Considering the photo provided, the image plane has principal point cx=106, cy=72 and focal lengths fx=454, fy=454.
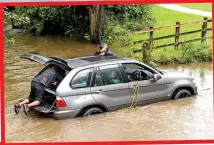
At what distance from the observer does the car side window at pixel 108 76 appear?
7.84 m

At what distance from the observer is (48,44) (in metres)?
16.8

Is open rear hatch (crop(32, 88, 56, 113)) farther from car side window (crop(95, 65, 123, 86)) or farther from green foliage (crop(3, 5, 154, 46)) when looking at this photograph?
green foliage (crop(3, 5, 154, 46))

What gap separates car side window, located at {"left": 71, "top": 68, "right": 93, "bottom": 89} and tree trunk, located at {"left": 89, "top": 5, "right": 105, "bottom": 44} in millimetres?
7977

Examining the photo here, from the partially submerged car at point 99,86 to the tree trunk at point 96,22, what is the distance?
748 centimetres

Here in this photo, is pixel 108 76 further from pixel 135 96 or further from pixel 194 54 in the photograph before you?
pixel 194 54

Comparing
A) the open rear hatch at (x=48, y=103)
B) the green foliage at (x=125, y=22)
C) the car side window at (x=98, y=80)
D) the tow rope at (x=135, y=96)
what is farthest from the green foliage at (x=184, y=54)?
the open rear hatch at (x=48, y=103)

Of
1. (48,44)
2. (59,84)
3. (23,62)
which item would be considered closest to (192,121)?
(59,84)

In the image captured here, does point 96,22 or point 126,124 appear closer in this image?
point 126,124

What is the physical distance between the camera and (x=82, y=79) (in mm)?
7789

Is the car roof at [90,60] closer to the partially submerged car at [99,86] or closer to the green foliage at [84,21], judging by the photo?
the partially submerged car at [99,86]

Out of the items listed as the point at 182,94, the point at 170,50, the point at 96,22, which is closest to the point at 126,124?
the point at 182,94

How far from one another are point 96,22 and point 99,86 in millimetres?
8293

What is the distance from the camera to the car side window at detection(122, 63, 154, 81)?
8.20 meters

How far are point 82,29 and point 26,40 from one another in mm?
2183
